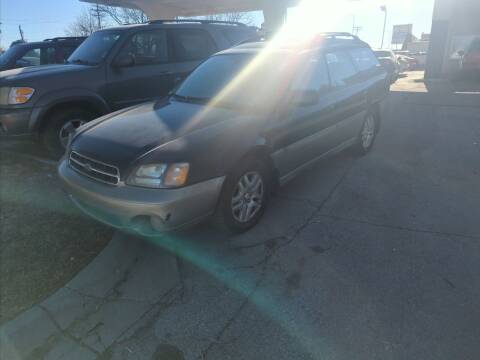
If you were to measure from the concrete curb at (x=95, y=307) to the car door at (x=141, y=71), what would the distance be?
3123 mm

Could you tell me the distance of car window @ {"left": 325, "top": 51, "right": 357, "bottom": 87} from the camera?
447cm

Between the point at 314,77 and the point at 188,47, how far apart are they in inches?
123

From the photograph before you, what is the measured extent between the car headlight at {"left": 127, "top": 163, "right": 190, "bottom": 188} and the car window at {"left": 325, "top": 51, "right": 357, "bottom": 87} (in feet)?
8.36

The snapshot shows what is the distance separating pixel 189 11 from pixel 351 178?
30.4 metres

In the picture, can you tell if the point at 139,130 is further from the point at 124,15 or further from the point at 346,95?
the point at 124,15

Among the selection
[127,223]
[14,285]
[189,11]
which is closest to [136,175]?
[127,223]

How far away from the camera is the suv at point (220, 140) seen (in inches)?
111

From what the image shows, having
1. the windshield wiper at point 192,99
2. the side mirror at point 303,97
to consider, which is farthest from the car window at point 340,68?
the windshield wiper at point 192,99

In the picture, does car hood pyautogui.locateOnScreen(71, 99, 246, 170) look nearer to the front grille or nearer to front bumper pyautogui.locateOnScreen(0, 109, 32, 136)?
the front grille

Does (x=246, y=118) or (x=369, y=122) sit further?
(x=369, y=122)

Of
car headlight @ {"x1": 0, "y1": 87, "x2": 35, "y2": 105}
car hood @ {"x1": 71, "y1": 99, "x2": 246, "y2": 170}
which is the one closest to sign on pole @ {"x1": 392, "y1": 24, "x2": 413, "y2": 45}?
car headlight @ {"x1": 0, "y1": 87, "x2": 35, "y2": 105}

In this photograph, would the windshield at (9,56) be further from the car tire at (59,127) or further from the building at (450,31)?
the building at (450,31)

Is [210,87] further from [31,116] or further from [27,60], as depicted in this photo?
[27,60]

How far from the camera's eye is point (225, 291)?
2750 millimetres
